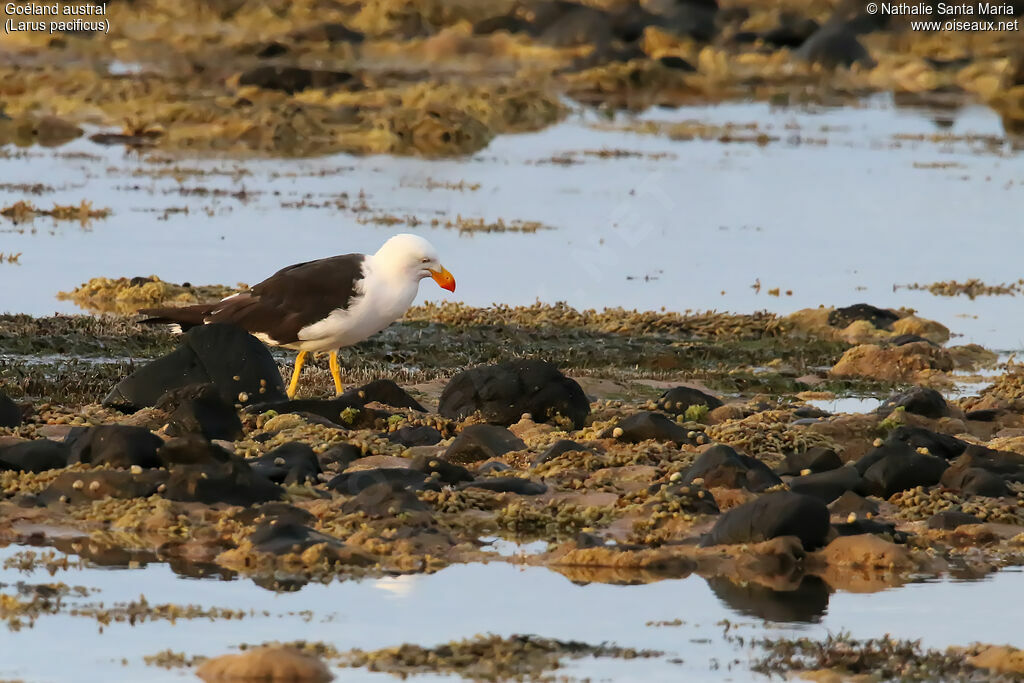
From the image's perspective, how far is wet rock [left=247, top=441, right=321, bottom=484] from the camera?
39.7 ft

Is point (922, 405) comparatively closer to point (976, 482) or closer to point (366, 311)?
point (976, 482)

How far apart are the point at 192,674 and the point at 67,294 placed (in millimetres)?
13407

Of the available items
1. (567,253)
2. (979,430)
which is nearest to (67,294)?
(567,253)

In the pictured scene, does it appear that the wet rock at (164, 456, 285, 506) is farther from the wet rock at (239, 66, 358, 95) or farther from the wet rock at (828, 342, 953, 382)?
the wet rock at (239, 66, 358, 95)

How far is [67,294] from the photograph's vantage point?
21000 millimetres

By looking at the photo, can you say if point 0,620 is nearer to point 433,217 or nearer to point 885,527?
point 885,527

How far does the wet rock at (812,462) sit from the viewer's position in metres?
12.8

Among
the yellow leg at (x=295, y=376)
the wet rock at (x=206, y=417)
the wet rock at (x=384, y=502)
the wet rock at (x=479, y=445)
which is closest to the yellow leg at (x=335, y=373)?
the yellow leg at (x=295, y=376)

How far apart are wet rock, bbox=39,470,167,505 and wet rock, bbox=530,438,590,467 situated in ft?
8.53

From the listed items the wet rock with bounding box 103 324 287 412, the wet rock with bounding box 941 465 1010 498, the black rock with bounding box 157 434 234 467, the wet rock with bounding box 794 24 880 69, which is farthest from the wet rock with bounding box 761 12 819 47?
the black rock with bounding box 157 434 234 467

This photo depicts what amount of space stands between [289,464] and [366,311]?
232cm

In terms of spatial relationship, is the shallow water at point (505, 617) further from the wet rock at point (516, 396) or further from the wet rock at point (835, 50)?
the wet rock at point (835, 50)

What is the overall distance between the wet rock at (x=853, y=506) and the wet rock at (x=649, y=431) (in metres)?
1.85

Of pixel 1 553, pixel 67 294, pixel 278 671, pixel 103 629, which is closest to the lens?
pixel 278 671
